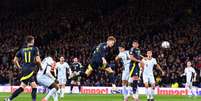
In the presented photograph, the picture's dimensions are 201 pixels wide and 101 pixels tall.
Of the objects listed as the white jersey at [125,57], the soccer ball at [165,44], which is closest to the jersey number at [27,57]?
the white jersey at [125,57]

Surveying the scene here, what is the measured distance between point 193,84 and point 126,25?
12415 mm

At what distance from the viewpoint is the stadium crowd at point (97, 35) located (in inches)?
1684

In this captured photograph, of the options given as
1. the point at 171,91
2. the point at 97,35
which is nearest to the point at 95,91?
the point at 171,91

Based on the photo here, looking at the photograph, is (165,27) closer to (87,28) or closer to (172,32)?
(172,32)

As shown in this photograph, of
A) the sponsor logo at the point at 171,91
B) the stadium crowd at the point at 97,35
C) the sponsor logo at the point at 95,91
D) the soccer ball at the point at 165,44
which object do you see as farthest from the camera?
the soccer ball at the point at 165,44

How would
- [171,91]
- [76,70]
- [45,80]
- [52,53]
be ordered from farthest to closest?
[52,53] < [171,91] < [76,70] < [45,80]

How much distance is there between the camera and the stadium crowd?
140 ft

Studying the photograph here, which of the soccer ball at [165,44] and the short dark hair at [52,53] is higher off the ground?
the soccer ball at [165,44]

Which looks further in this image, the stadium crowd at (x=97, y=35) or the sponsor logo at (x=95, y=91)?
the stadium crowd at (x=97, y=35)

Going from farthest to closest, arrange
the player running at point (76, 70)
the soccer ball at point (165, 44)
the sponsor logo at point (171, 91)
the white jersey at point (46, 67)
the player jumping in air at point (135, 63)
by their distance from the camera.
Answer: the soccer ball at point (165, 44)
the sponsor logo at point (171, 91)
the player running at point (76, 70)
the player jumping in air at point (135, 63)
the white jersey at point (46, 67)

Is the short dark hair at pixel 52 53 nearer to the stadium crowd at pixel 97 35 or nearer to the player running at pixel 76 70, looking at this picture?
the stadium crowd at pixel 97 35

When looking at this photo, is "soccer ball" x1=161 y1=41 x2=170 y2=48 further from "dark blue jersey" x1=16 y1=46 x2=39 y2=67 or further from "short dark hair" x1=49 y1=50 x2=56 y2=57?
"dark blue jersey" x1=16 y1=46 x2=39 y2=67

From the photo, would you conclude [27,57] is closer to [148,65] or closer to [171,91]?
[148,65]

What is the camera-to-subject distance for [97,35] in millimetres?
50469
